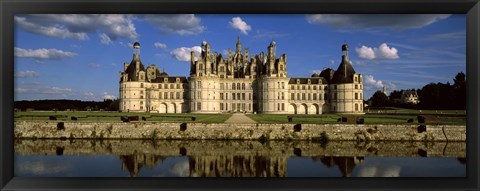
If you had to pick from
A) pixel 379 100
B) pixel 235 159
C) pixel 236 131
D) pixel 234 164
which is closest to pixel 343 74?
pixel 379 100

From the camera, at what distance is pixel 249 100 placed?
1431 inches

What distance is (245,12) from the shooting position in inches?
293

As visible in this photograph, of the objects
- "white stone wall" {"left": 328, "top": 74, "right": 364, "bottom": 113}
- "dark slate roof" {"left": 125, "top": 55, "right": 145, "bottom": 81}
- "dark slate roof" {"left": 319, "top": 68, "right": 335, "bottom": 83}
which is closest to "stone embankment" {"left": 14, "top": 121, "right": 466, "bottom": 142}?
"white stone wall" {"left": 328, "top": 74, "right": 364, "bottom": 113}

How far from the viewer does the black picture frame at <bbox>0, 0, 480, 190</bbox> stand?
7.29m

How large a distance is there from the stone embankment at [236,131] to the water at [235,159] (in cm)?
54

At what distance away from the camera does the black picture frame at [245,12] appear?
287 inches

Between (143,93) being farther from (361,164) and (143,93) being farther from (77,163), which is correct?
(361,164)

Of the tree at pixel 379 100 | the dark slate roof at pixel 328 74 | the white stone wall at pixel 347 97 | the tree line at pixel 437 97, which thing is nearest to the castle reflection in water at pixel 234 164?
the tree line at pixel 437 97

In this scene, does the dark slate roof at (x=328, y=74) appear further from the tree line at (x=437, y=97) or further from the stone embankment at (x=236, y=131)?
the stone embankment at (x=236, y=131)

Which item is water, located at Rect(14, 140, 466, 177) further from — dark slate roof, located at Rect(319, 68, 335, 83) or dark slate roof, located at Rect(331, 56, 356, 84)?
dark slate roof, located at Rect(319, 68, 335, 83)

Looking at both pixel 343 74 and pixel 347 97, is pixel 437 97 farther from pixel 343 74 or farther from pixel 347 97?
pixel 343 74

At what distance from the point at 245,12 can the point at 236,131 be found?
1109 centimetres

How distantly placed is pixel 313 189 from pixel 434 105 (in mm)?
16565

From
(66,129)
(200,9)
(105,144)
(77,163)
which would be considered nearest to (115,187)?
(200,9)
